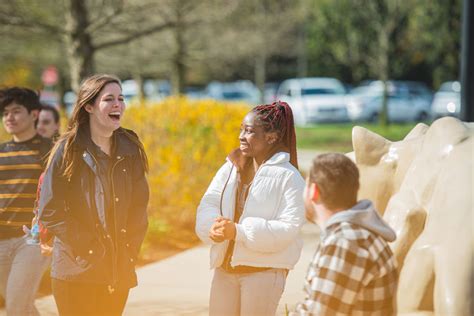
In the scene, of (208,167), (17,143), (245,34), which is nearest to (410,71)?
(245,34)

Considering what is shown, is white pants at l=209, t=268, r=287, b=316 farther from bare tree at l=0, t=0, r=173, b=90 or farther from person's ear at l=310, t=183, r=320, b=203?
bare tree at l=0, t=0, r=173, b=90

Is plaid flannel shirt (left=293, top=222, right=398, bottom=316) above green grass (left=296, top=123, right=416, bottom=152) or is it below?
above

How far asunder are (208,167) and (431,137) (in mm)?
6626

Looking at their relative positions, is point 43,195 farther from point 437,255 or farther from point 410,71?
point 410,71

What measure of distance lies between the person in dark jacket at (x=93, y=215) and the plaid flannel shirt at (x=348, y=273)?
4.25 ft

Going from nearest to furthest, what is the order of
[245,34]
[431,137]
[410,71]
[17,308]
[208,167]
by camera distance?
[431,137]
[17,308]
[208,167]
[245,34]
[410,71]

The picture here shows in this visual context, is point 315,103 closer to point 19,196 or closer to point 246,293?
point 19,196

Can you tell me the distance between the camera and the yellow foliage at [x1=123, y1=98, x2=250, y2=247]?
9805 millimetres

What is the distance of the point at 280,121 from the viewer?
A: 390 centimetres

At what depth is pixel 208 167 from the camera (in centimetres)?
1020

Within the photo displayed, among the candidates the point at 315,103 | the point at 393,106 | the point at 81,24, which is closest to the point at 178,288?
the point at 81,24

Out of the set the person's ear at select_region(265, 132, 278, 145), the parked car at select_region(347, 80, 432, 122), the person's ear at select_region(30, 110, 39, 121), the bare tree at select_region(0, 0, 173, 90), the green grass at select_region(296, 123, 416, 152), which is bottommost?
the green grass at select_region(296, 123, 416, 152)

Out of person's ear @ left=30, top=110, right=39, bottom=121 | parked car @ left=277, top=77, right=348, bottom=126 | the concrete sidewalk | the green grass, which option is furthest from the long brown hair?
parked car @ left=277, top=77, right=348, bottom=126

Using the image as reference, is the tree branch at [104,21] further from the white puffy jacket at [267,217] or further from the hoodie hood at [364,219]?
the hoodie hood at [364,219]
